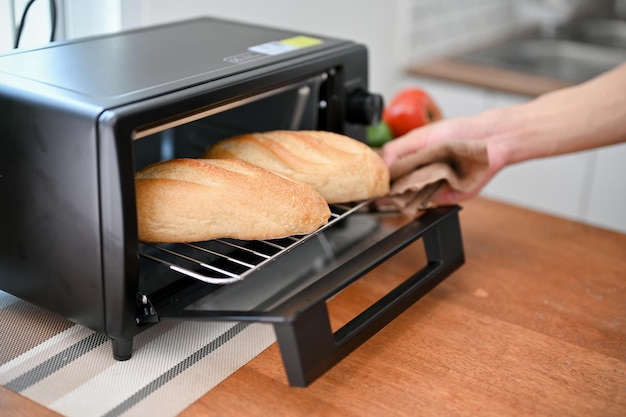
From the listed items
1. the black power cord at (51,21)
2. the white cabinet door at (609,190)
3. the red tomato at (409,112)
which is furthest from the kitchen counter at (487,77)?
the black power cord at (51,21)

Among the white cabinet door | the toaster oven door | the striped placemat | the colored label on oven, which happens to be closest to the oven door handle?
the toaster oven door

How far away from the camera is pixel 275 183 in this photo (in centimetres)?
79

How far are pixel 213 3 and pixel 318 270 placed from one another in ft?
2.00

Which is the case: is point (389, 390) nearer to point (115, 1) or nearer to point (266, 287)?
point (266, 287)

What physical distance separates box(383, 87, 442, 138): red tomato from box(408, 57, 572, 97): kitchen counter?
0.48 metres

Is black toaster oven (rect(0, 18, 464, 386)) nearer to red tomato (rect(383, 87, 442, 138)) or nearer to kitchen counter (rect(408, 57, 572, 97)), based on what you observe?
red tomato (rect(383, 87, 442, 138))

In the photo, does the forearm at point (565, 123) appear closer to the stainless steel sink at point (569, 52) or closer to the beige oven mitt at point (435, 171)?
the beige oven mitt at point (435, 171)

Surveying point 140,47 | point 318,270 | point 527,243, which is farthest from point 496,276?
point 140,47

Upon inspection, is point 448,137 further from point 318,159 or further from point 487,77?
point 487,77

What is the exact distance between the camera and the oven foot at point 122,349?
30.3 inches

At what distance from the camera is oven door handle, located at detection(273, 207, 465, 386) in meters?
0.69

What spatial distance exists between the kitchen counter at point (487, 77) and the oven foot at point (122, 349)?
1280 millimetres

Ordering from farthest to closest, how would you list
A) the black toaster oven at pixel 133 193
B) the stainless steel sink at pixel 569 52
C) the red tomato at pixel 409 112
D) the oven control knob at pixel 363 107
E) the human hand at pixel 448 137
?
the stainless steel sink at pixel 569 52, the red tomato at pixel 409 112, the human hand at pixel 448 137, the oven control knob at pixel 363 107, the black toaster oven at pixel 133 193

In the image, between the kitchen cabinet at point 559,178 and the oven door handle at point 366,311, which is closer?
A: the oven door handle at point 366,311
